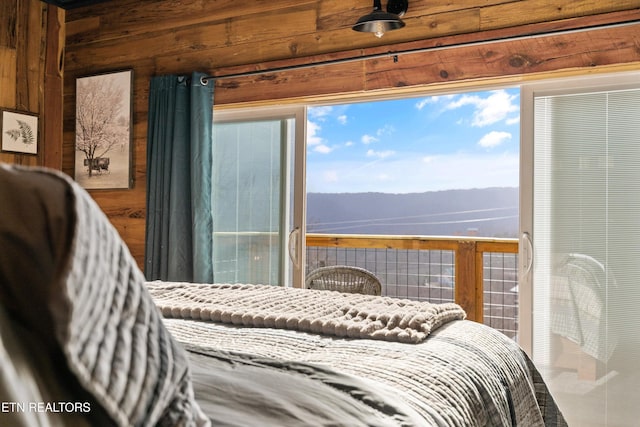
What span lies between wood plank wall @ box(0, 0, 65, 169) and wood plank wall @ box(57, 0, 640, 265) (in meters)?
0.63

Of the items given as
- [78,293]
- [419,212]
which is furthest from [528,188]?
[419,212]

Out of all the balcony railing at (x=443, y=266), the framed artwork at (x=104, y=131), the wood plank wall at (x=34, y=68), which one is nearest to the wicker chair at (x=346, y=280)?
the balcony railing at (x=443, y=266)

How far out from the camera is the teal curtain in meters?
3.82

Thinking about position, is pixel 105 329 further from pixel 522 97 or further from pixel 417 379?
pixel 522 97

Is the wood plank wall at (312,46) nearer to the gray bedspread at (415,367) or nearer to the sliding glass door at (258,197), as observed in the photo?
the sliding glass door at (258,197)

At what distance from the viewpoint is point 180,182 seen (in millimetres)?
3869

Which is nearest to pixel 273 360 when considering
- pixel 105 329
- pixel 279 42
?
pixel 105 329

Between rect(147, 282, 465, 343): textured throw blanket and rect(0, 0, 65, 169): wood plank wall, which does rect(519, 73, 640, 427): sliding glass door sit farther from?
A: rect(0, 0, 65, 169): wood plank wall

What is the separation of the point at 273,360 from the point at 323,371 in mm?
109

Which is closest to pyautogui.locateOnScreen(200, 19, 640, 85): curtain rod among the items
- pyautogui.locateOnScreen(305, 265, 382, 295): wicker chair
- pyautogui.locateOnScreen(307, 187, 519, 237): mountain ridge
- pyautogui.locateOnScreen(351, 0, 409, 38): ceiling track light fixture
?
pyautogui.locateOnScreen(351, 0, 409, 38): ceiling track light fixture

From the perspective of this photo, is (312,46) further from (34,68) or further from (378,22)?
(34,68)

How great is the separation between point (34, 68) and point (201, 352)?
314cm

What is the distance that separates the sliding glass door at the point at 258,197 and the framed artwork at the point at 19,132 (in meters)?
1.16

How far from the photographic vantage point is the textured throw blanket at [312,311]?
1.51m
